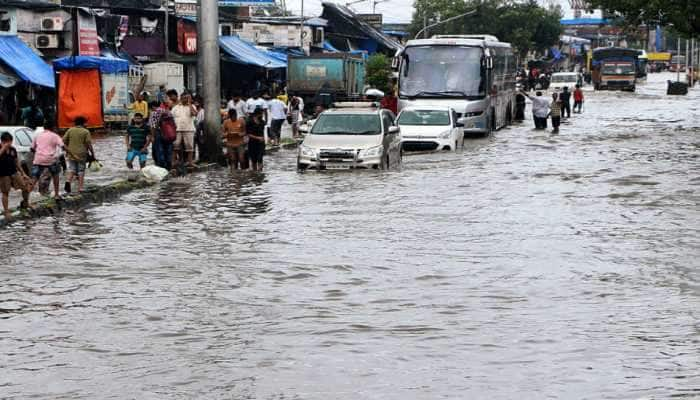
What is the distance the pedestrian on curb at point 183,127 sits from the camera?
85.5 feet

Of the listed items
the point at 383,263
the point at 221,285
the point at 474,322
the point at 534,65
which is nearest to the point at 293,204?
the point at 383,263

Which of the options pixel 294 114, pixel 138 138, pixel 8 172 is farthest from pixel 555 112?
pixel 8 172

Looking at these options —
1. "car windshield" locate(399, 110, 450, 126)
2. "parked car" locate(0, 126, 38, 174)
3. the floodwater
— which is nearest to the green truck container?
"car windshield" locate(399, 110, 450, 126)

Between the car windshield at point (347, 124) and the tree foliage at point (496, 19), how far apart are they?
85.7 meters

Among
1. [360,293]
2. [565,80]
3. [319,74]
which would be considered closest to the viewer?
[360,293]

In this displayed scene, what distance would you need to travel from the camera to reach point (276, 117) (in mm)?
34375

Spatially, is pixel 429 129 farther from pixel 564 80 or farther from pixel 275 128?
pixel 564 80

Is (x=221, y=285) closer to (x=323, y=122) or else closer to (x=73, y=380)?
(x=73, y=380)

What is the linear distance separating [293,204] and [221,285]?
7721mm

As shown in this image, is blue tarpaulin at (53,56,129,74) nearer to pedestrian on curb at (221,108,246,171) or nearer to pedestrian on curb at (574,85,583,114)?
pedestrian on curb at (221,108,246,171)

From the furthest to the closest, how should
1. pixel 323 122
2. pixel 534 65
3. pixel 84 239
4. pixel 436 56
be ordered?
pixel 534 65 < pixel 436 56 < pixel 323 122 < pixel 84 239

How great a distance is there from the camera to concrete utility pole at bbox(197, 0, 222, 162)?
28.3 meters

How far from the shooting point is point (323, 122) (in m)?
26.9

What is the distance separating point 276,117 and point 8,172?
56.2 feet
